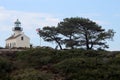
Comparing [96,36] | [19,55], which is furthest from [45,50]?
[96,36]

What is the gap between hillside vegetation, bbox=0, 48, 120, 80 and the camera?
92.7 feet

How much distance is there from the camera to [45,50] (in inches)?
1394

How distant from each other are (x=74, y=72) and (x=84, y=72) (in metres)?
0.73

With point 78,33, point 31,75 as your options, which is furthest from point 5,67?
point 78,33

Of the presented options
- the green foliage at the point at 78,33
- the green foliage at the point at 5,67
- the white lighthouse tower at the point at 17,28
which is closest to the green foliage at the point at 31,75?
the green foliage at the point at 5,67

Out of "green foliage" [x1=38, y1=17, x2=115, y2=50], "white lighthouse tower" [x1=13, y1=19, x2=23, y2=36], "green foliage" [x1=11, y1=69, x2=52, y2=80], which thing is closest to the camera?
"green foliage" [x1=11, y1=69, x2=52, y2=80]

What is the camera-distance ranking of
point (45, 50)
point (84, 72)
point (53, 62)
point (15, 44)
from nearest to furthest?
point (84, 72), point (53, 62), point (45, 50), point (15, 44)

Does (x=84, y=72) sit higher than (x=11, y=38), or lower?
lower

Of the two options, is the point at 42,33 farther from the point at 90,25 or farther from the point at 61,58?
the point at 61,58

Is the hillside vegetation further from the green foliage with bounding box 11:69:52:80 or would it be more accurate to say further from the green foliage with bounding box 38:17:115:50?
the green foliage with bounding box 38:17:115:50

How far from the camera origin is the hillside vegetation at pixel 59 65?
2826 centimetres

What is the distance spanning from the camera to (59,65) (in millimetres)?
30188

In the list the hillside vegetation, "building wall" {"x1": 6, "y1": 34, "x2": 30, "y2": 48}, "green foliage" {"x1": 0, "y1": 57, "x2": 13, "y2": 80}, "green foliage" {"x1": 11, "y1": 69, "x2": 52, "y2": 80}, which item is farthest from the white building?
"green foliage" {"x1": 11, "y1": 69, "x2": 52, "y2": 80}


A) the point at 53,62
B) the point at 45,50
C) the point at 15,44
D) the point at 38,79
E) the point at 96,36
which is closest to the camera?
the point at 38,79
